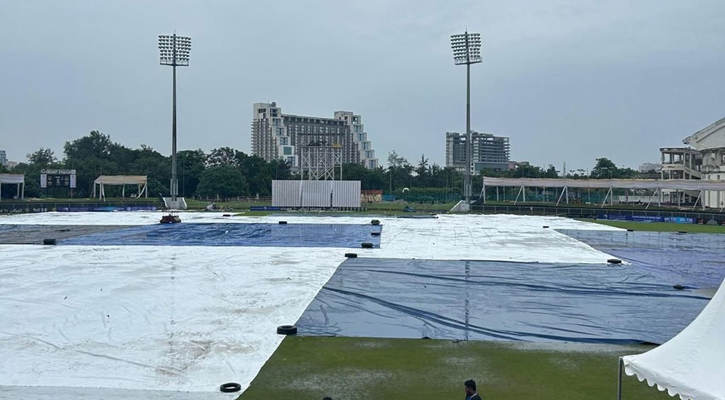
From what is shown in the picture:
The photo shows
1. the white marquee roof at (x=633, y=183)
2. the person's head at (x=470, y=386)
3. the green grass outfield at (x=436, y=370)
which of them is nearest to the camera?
the person's head at (x=470, y=386)

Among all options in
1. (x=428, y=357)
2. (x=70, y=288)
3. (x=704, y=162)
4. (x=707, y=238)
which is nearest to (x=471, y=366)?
(x=428, y=357)

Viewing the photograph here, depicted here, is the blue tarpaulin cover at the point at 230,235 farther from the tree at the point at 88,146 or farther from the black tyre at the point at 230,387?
the tree at the point at 88,146

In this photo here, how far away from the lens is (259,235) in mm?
37969

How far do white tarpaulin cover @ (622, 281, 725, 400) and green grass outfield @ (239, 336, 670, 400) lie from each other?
2.57m

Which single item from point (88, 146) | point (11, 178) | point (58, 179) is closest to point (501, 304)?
point (11, 178)

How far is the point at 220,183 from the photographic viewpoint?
99562 mm

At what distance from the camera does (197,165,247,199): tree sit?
99.6 m

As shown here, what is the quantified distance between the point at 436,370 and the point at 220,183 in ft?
299

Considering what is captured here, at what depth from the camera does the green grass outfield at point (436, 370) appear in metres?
10.4

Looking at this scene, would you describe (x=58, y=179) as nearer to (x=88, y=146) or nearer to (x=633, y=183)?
(x=633, y=183)

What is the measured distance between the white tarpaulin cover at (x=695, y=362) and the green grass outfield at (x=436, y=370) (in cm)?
257

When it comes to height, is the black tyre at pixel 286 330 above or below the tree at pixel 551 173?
below

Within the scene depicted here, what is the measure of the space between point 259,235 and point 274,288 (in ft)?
60.5

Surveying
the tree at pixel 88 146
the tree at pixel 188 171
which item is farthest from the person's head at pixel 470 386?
the tree at pixel 88 146
